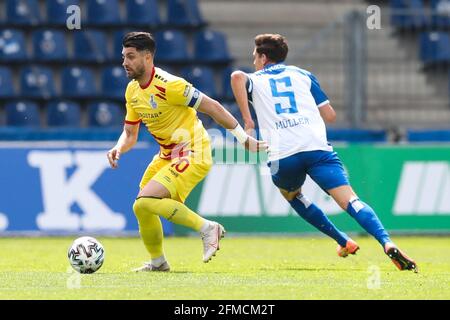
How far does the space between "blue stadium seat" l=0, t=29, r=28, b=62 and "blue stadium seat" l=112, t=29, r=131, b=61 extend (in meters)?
1.46

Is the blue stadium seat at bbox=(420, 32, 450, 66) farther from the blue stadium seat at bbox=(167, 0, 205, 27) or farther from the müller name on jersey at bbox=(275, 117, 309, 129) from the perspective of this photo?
the müller name on jersey at bbox=(275, 117, 309, 129)

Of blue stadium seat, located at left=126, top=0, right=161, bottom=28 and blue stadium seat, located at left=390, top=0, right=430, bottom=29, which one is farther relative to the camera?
blue stadium seat, located at left=390, top=0, right=430, bottom=29

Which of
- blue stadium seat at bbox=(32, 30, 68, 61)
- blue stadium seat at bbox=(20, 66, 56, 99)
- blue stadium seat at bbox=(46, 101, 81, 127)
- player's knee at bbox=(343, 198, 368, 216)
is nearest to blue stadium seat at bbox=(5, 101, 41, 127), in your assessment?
blue stadium seat at bbox=(46, 101, 81, 127)

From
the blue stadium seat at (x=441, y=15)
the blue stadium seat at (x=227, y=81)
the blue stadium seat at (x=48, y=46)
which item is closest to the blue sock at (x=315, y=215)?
the blue stadium seat at (x=227, y=81)

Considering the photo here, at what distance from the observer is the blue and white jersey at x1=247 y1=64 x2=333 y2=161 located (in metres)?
9.84

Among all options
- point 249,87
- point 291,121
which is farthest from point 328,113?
point 249,87

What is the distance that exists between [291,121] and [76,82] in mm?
8044

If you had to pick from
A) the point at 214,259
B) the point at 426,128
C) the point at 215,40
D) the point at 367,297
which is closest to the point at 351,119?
the point at 426,128

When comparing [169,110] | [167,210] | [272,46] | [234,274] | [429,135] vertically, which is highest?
[272,46]

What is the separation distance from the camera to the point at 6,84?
17.1 metres

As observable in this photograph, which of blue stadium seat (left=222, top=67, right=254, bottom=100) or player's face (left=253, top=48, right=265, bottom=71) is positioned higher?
player's face (left=253, top=48, right=265, bottom=71)

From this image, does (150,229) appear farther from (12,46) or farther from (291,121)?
(12,46)
